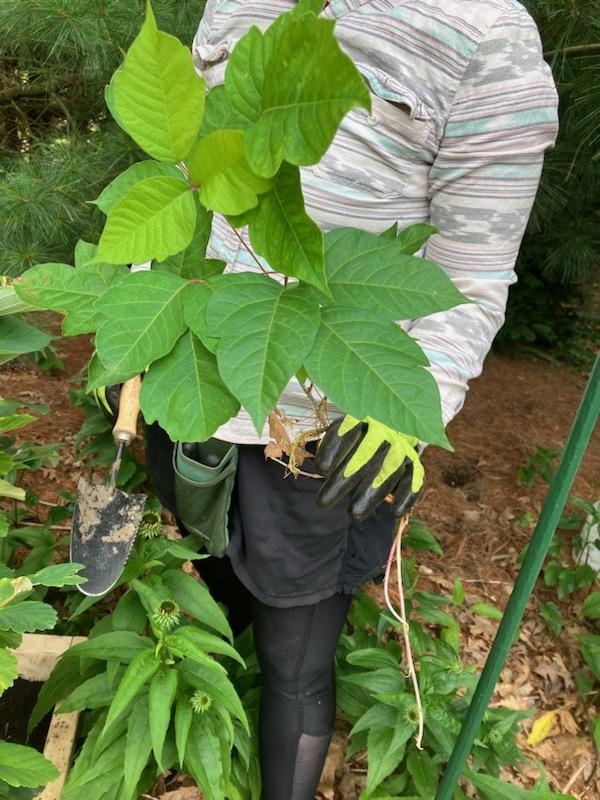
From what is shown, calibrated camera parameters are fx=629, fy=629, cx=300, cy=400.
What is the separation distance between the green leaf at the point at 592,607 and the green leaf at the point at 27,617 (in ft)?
6.83

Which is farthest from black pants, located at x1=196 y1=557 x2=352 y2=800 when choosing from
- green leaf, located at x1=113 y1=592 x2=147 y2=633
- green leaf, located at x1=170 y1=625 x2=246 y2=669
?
green leaf, located at x1=113 y1=592 x2=147 y2=633

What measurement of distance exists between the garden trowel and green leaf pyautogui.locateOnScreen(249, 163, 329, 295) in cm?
71

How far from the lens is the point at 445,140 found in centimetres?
92

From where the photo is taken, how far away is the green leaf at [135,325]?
42 centimetres

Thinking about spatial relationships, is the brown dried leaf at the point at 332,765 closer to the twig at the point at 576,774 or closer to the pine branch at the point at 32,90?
the twig at the point at 576,774

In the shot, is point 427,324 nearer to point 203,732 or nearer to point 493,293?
point 493,293

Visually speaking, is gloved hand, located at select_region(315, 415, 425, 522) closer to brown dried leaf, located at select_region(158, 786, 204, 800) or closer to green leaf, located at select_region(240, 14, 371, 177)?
green leaf, located at select_region(240, 14, 371, 177)

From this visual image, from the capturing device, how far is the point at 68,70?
222 centimetres

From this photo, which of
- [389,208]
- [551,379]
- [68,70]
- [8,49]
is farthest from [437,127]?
[551,379]

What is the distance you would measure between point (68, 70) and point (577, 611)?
9.06 ft

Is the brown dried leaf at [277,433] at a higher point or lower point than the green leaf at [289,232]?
lower

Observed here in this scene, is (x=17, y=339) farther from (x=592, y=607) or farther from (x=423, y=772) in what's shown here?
(x=592, y=607)

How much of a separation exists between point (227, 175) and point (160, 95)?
0.06m

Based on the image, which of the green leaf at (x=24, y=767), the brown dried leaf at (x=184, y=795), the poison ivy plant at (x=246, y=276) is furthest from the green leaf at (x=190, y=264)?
the brown dried leaf at (x=184, y=795)
